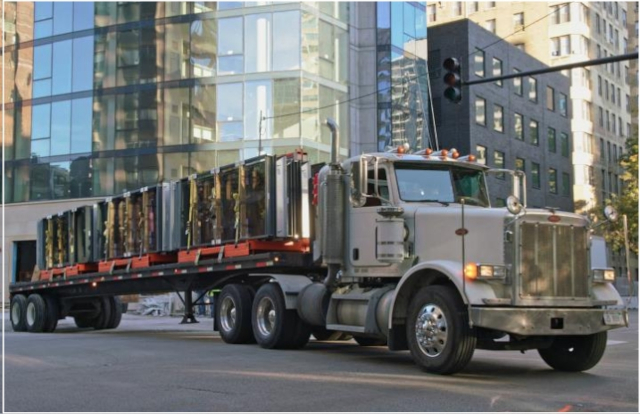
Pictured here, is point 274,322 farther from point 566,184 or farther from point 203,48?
point 566,184

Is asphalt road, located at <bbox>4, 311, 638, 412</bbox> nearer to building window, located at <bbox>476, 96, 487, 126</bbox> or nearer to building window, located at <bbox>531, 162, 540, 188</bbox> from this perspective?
building window, located at <bbox>476, 96, 487, 126</bbox>

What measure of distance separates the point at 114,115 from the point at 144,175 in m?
3.64

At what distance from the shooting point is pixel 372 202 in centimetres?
1178

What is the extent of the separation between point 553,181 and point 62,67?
35619 millimetres

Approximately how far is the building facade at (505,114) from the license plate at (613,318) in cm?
3686

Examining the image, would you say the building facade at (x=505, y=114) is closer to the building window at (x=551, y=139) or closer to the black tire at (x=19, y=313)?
the building window at (x=551, y=139)

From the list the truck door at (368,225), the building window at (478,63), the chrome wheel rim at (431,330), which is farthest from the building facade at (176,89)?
the chrome wheel rim at (431,330)

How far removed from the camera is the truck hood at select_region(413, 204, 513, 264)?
399 inches

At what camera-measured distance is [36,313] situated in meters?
21.0

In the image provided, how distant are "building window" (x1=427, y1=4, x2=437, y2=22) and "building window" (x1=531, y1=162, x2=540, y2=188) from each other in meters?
18.8

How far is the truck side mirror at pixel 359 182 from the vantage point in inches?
457

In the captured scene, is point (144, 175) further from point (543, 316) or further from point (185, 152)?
point (543, 316)

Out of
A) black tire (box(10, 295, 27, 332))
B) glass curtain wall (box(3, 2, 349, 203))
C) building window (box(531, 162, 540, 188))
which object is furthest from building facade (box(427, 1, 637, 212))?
black tire (box(10, 295, 27, 332))

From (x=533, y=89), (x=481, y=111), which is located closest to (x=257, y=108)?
(x=481, y=111)
